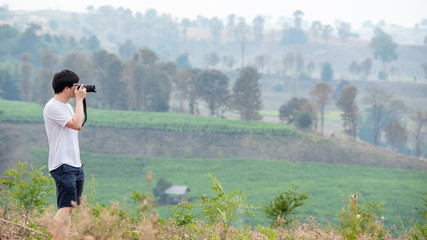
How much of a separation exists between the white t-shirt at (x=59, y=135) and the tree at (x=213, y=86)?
134ft

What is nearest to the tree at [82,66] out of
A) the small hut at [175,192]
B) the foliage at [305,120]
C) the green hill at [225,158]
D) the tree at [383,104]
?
the green hill at [225,158]

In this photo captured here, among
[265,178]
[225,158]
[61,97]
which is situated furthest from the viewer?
[225,158]

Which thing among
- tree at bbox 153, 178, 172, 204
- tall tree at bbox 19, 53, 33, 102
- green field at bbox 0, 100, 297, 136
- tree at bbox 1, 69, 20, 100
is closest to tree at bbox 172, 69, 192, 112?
green field at bbox 0, 100, 297, 136

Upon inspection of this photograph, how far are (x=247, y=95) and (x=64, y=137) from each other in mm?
40050

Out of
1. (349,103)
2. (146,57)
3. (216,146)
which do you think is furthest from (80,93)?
(146,57)

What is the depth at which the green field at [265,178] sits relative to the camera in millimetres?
31484

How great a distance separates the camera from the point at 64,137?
3.60 meters

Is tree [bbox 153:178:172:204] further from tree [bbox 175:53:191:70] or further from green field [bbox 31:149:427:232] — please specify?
tree [bbox 175:53:191:70]

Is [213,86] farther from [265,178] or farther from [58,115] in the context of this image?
[58,115]

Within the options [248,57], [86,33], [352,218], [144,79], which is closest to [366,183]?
[144,79]

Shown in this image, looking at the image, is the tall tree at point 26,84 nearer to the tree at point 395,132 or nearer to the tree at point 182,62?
the tree at point 182,62

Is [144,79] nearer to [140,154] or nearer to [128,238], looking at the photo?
[140,154]

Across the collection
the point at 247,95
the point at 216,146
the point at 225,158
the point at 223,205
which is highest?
the point at 247,95

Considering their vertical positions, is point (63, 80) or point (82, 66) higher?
point (82, 66)
